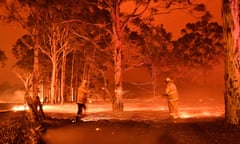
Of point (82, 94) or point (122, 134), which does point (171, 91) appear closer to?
point (82, 94)

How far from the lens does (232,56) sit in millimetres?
12953

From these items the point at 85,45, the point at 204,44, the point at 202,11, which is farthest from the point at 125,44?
the point at 204,44

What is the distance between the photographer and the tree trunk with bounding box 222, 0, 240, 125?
508 inches

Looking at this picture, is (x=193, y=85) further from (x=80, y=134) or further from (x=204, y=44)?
(x=80, y=134)

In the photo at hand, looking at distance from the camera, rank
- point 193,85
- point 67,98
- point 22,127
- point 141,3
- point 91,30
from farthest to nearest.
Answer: point 193,85 < point 67,98 < point 91,30 < point 141,3 < point 22,127

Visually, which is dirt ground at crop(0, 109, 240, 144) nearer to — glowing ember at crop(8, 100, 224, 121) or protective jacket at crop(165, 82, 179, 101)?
protective jacket at crop(165, 82, 179, 101)

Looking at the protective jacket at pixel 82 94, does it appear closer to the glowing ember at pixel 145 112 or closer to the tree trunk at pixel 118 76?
the glowing ember at pixel 145 112

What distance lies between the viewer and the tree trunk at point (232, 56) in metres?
12.9

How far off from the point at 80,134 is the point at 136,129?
2.01 m

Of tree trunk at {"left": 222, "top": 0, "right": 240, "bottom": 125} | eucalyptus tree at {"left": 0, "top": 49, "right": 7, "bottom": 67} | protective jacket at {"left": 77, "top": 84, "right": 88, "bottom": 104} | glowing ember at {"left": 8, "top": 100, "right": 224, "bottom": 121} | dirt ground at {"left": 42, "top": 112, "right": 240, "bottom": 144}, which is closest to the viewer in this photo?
dirt ground at {"left": 42, "top": 112, "right": 240, "bottom": 144}

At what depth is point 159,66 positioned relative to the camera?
2239 inches

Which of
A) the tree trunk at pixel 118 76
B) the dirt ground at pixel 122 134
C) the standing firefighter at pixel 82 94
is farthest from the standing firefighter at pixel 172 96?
the tree trunk at pixel 118 76

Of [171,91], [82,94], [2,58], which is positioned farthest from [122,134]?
[2,58]

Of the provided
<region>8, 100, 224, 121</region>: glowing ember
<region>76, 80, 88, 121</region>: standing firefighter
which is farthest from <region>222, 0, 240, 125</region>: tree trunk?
<region>76, 80, 88, 121</region>: standing firefighter
